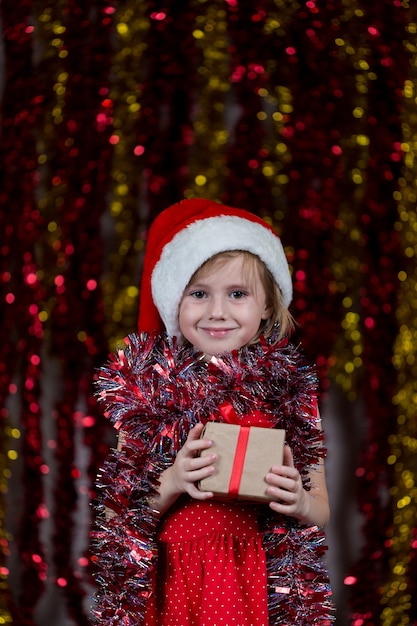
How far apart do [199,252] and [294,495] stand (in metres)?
0.36

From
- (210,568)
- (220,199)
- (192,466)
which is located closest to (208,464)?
(192,466)

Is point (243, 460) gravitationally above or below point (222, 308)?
below

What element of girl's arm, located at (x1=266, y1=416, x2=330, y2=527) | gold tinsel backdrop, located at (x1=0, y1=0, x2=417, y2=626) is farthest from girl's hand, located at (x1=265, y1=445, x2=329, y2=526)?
gold tinsel backdrop, located at (x1=0, y1=0, x2=417, y2=626)

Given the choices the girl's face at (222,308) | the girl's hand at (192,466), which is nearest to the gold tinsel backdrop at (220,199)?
the girl's face at (222,308)

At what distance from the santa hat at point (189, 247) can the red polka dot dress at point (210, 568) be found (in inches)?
10.8

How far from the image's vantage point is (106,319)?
1.64 meters

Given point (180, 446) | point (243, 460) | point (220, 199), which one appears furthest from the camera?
point (220, 199)

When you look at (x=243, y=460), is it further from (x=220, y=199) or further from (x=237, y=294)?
(x=220, y=199)

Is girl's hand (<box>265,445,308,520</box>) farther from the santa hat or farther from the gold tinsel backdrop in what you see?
the gold tinsel backdrop

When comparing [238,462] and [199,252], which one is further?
[199,252]

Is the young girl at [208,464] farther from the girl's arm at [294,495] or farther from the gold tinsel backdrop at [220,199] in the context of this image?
the gold tinsel backdrop at [220,199]

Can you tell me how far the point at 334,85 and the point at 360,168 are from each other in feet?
0.56

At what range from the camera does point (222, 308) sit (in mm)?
1144

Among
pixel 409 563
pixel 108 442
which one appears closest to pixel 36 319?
pixel 108 442
